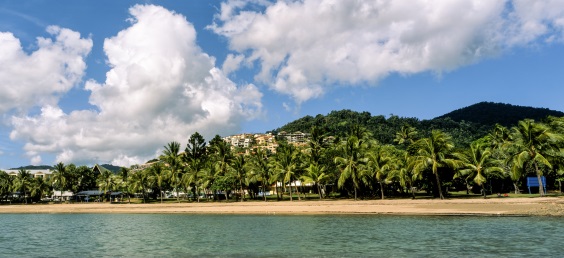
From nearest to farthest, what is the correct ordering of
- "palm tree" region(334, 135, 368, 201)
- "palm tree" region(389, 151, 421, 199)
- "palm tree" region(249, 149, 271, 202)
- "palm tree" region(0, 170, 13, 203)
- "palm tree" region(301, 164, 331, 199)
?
"palm tree" region(389, 151, 421, 199), "palm tree" region(334, 135, 368, 201), "palm tree" region(301, 164, 331, 199), "palm tree" region(249, 149, 271, 202), "palm tree" region(0, 170, 13, 203)

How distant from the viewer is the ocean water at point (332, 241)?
21641mm

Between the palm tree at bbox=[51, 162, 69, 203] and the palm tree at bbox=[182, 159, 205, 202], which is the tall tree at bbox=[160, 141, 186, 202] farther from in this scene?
the palm tree at bbox=[51, 162, 69, 203]

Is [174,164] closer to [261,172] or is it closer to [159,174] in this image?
[159,174]

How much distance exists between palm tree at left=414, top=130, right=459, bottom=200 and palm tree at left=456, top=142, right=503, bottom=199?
1.58 meters

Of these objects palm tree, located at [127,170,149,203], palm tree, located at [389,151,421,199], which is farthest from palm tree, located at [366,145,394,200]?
palm tree, located at [127,170,149,203]

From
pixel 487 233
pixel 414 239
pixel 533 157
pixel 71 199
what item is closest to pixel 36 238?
pixel 414 239

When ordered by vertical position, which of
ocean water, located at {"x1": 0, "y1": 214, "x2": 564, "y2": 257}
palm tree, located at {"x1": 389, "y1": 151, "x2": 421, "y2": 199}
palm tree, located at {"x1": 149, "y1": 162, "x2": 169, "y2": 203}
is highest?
palm tree, located at {"x1": 149, "y1": 162, "x2": 169, "y2": 203}

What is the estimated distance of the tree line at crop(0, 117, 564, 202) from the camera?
53406 mm

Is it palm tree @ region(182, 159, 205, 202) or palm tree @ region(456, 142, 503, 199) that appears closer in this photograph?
palm tree @ region(456, 142, 503, 199)

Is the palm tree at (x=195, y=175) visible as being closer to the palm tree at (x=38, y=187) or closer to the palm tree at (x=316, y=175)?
the palm tree at (x=316, y=175)

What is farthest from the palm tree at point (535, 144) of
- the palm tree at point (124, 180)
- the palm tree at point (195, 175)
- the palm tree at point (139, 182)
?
the palm tree at point (124, 180)

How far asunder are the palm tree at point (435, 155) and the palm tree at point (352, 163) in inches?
411

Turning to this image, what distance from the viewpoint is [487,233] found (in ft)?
88.0

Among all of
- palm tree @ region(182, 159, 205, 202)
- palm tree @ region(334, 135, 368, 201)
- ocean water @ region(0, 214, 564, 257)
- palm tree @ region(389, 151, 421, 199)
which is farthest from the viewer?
palm tree @ region(182, 159, 205, 202)
